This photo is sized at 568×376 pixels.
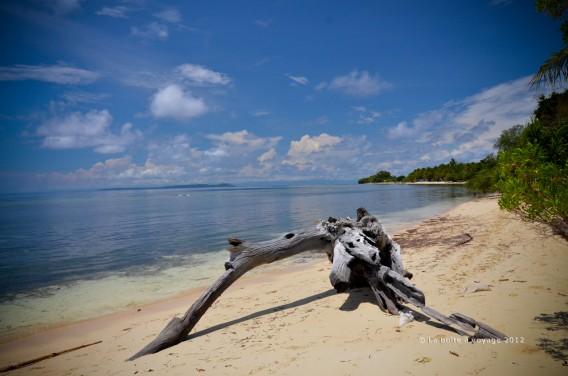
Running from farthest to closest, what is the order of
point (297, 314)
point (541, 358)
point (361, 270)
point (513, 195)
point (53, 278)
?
point (53, 278) < point (361, 270) < point (297, 314) < point (513, 195) < point (541, 358)

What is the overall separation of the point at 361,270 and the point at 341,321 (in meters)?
1.43

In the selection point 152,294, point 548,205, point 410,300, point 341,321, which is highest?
point 548,205

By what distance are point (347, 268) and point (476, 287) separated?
2728mm

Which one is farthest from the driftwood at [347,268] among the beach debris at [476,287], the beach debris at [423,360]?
the beach debris at [476,287]

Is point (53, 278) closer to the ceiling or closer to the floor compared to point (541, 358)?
closer to the floor

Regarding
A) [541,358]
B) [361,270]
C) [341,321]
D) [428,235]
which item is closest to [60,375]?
[341,321]

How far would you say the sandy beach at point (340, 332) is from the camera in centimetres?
372

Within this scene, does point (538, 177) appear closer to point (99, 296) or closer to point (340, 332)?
point (340, 332)

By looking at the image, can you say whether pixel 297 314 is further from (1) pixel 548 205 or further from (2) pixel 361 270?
(1) pixel 548 205

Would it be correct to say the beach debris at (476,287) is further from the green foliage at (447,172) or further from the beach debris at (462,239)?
the green foliage at (447,172)

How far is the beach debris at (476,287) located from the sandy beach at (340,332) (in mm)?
149

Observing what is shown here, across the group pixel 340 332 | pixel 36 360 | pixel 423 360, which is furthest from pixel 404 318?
pixel 36 360

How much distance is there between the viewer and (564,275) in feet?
21.4

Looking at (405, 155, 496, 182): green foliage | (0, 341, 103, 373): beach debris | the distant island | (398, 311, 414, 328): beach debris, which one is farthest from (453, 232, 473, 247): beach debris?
(405, 155, 496, 182): green foliage
